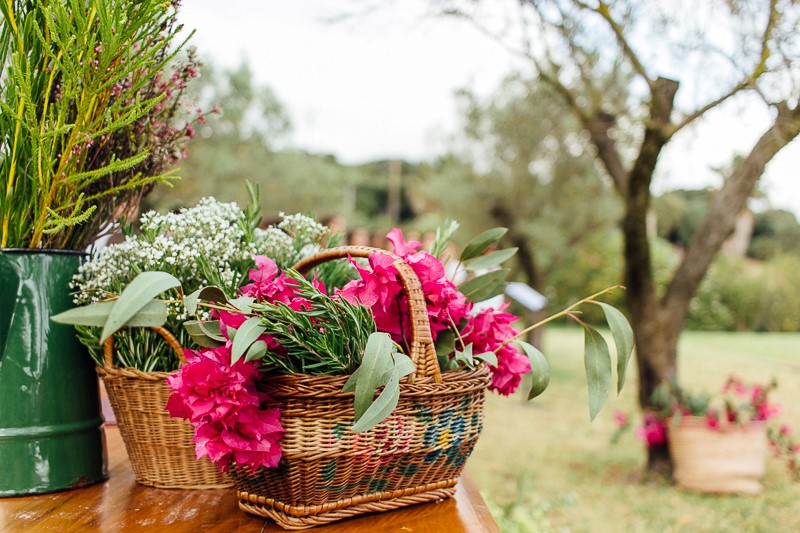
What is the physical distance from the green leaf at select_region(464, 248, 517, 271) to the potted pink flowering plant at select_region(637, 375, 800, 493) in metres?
3.58

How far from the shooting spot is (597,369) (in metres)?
1.10

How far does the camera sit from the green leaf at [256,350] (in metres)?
0.95

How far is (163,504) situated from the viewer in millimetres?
1191

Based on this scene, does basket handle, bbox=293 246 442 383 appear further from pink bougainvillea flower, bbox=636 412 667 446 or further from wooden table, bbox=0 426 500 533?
pink bougainvillea flower, bbox=636 412 667 446

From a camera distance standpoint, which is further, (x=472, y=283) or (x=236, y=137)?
(x=236, y=137)

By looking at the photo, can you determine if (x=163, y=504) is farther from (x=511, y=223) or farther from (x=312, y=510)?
(x=511, y=223)

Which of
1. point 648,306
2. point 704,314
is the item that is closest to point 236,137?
point 648,306

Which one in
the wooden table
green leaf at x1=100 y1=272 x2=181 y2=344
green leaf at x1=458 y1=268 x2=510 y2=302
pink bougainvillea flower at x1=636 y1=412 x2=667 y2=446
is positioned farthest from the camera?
pink bougainvillea flower at x1=636 y1=412 x2=667 y2=446

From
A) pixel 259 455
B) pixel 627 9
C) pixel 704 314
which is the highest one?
pixel 627 9

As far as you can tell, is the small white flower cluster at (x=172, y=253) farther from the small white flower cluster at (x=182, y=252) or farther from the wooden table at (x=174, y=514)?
the wooden table at (x=174, y=514)

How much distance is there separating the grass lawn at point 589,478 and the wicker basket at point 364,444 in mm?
1365

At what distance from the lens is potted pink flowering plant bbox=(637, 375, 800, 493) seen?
4.43 metres

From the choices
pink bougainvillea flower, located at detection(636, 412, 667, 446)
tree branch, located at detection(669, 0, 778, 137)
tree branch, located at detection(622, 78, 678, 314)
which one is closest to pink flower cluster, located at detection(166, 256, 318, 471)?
tree branch, located at detection(669, 0, 778, 137)

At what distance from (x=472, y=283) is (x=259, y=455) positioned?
0.52 meters
